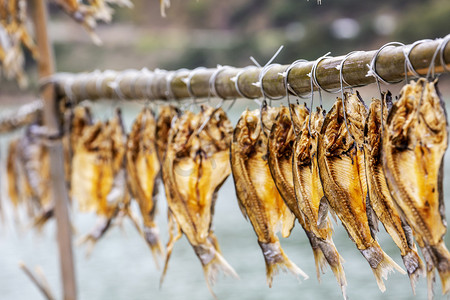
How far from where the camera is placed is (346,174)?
108 cm

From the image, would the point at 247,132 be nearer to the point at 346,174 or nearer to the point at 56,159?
the point at 346,174

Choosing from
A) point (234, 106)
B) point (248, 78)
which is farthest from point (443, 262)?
point (234, 106)

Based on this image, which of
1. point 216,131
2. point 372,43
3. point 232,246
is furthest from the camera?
point 372,43

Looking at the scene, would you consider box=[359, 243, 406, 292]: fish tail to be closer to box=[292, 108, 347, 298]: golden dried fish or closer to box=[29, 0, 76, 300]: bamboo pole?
box=[292, 108, 347, 298]: golden dried fish

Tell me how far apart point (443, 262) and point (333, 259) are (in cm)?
24


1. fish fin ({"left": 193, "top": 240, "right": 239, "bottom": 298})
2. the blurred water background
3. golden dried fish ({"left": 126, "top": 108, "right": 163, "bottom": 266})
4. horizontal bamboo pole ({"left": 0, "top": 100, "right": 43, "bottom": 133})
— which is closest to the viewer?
fish fin ({"left": 193, "top": 240, "right": 239, "bottom": 298})

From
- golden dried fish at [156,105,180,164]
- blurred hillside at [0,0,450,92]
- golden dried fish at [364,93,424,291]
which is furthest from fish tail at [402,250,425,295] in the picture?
blurred hillside at [0,0,450,92]

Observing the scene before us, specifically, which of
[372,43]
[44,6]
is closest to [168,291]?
[44,6]

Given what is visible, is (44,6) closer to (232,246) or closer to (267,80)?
(267,80)

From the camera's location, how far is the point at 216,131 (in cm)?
139

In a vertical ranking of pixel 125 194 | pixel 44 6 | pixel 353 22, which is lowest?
pixel 125 194

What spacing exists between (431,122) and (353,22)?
2079 cm

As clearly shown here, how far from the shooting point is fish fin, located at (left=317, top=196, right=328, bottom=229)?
109 centimetres

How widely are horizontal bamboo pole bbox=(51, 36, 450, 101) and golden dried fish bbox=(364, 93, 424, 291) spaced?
7cm
